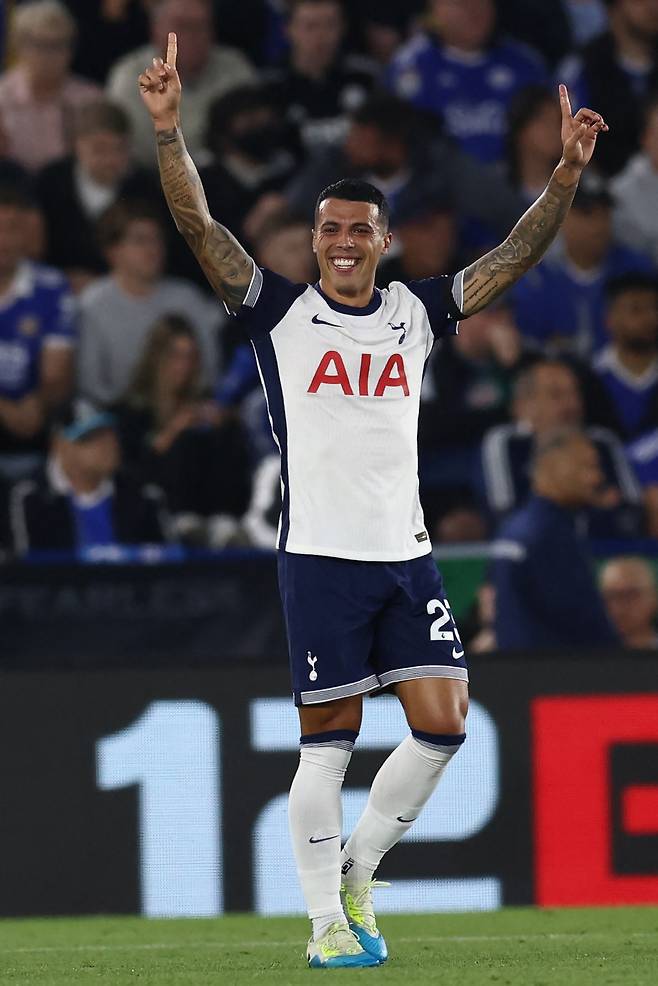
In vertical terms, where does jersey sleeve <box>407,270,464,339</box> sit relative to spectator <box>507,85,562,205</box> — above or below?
below

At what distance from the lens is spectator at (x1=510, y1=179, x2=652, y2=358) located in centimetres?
976

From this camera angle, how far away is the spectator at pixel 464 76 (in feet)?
34.3

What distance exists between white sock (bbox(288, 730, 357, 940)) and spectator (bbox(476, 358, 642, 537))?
403 cm

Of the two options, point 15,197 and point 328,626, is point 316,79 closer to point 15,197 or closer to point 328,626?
point 15,197

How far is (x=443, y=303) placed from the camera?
4.63 metres

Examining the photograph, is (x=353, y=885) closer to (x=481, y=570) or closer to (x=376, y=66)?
(x=481, y=570)

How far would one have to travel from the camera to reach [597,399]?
30.1 feet

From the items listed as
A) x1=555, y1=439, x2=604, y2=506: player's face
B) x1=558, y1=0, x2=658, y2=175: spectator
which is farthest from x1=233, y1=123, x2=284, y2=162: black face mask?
x1=555, y1=439, x2=604, y2=506: player's face

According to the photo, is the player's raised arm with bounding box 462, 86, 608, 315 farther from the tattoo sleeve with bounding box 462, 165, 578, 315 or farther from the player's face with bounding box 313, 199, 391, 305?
the player's face with bounding box 313, 199, 391, 305

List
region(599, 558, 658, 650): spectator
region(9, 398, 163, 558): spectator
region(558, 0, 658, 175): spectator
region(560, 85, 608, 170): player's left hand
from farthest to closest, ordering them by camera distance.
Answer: region(558, 0, 658, 175): spectator
region(9, 398, 163, 558): spectator
region(599, 558, 658, 650): spectator
region(560, 85, 608, 170): player's left hand

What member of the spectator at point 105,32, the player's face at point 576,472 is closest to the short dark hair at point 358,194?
the player's face at point 576,472

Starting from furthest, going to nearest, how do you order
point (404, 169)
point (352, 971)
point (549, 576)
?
point (404, 169)
point (549, 576)
point (352, 971)

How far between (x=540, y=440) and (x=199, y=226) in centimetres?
441

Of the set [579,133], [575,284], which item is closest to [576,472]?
[575,284]
